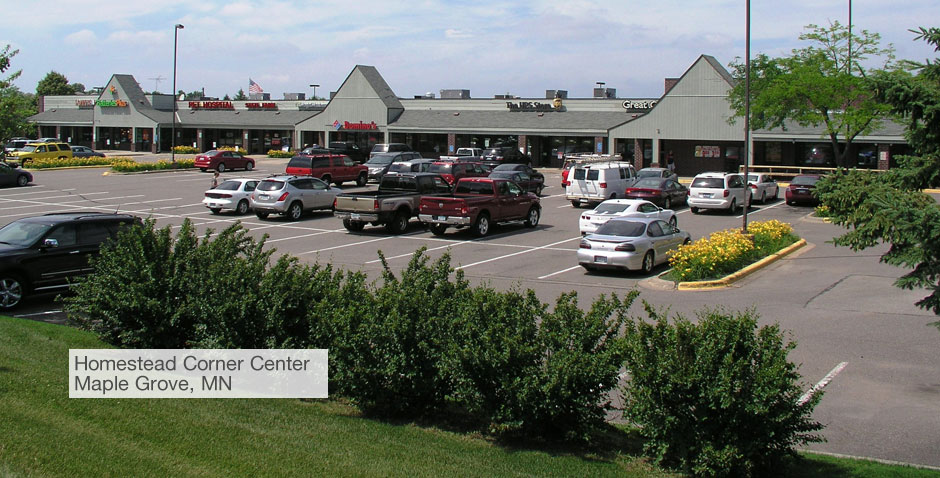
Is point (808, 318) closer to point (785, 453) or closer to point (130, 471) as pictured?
point (785, 453)

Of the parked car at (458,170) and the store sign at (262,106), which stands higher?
the store sign at (262,106)

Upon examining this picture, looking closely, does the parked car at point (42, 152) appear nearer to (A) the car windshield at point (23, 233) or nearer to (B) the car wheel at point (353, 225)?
(B) the car wheel at point (353, 225)

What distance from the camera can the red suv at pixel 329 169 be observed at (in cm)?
4259

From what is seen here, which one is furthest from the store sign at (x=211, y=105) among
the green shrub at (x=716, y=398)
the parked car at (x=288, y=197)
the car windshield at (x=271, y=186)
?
the green shrub at (x=716, y=398)

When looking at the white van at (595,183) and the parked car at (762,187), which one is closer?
the white van at (595,183)

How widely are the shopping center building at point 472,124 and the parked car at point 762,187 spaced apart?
5913 mm

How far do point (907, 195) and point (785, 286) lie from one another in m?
13.2

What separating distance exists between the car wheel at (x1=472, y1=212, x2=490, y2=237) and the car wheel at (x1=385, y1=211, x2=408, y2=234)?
2.60 m

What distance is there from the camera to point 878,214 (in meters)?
6.92

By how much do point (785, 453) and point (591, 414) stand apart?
5.90 feet

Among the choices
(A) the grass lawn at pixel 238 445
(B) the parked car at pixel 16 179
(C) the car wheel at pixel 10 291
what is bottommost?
(A) the grass lawn at pixel 238 445

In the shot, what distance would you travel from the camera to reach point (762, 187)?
38938 mm

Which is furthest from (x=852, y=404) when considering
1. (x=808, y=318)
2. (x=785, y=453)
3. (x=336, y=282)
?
(x=336, y=282)

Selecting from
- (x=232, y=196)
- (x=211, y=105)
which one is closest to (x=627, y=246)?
(x=232, y=196)
